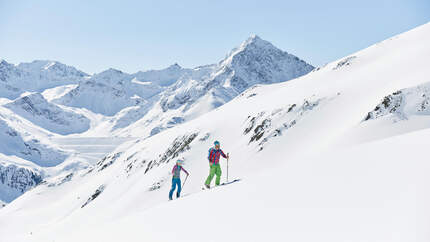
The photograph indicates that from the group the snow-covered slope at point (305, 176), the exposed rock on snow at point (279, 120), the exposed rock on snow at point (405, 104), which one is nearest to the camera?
the snow-covered slope at point (305, 176)

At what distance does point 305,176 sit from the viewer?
35.3 ft

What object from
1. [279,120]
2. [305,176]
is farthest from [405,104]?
[305,176]

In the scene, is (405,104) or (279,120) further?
(279,120)

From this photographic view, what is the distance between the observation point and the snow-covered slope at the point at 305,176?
7.59 m

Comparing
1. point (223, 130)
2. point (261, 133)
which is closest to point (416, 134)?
point (261, 133)

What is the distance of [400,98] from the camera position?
935 inches

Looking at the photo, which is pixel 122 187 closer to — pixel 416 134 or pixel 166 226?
pixel 166 226

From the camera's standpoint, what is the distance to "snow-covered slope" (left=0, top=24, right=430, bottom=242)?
7.59 m

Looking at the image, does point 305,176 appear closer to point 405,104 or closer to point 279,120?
point 405,104

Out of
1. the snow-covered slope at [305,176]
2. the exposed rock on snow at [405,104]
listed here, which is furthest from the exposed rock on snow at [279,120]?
the exposed rock on snow at [405,104]

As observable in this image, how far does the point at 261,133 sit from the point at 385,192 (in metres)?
26.3

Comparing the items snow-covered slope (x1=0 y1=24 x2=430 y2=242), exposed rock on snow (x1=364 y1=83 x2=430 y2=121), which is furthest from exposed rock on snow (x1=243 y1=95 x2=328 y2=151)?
exposed rock on snow (x1=364 y1=83 x2=430 y2=121)

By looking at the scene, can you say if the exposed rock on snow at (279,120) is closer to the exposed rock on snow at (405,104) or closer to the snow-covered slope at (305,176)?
the snow-covered slope at (305,176)

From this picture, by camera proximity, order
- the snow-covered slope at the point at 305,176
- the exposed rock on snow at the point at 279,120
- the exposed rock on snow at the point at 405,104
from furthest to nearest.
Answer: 1. the exposed rock on snow at the point at 279,120
2. the exposed rock on snow at the point at 405,104
3. the snow-covered slope at the point at 305,176
